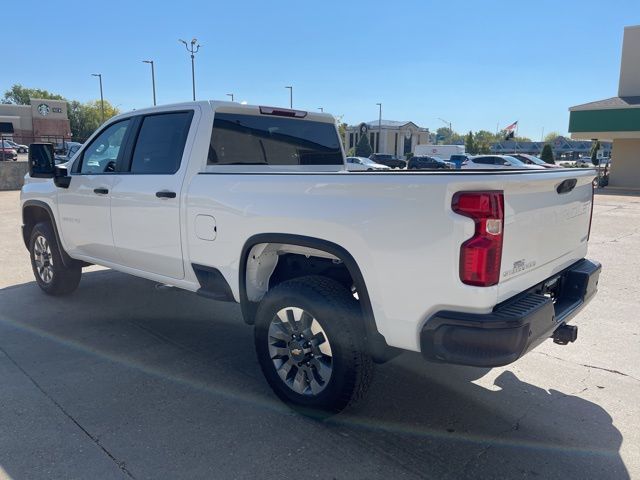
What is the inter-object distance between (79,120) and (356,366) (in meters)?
90.7

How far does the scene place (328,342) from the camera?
10.0 feet

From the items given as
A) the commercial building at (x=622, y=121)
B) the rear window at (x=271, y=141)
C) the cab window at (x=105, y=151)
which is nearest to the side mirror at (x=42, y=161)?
the cab window at (x=105, y=151)

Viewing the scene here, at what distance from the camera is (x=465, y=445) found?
2.98m

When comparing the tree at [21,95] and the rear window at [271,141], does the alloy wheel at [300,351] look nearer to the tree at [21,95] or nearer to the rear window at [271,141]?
the rear window at [271,141]

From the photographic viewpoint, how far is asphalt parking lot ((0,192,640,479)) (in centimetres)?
278

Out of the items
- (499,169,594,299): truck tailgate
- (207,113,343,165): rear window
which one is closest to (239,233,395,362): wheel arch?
(499,169,594,299): truck tailgate

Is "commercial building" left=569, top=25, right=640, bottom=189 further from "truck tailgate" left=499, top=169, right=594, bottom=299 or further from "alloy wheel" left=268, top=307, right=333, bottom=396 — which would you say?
"alloy wheel" left=268, top=307, right=333, bottom=396

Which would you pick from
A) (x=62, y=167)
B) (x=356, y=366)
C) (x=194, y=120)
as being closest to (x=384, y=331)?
(x=356, y=366)

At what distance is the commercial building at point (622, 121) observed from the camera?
2435cm

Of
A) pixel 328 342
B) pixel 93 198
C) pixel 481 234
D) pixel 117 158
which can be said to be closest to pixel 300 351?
pixel 328 342

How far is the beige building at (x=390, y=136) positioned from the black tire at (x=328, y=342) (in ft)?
248

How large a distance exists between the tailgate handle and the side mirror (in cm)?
462

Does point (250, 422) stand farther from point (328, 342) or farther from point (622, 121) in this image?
point (622, 121)

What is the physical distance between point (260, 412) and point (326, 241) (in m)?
1.24
